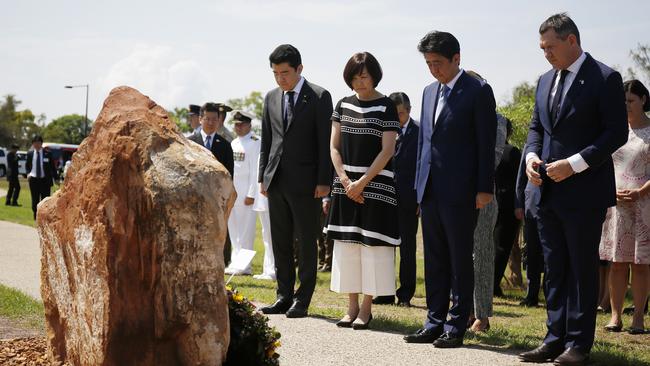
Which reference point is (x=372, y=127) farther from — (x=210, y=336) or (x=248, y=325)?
(x=210, y=336)

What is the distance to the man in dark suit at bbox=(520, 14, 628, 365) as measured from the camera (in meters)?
5.89

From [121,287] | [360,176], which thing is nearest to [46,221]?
[121,287]

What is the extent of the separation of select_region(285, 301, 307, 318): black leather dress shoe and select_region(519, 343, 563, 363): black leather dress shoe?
251 centimetres

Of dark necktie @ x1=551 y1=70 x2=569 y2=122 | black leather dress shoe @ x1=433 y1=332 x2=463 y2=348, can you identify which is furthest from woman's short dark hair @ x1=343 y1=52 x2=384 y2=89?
black leather dress shoe @ x1=433 y1=332 x2=463 y2=348

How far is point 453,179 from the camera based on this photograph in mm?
6645

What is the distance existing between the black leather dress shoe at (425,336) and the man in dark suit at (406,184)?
10.9ft

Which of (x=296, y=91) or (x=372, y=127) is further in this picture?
(x=296, y=91)

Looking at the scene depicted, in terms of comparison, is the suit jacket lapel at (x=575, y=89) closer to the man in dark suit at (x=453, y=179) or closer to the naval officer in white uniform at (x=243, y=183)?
the man in dark suit at (x=453, y=179)

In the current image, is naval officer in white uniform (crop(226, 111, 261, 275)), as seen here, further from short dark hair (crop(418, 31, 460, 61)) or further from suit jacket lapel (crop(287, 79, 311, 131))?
short dark hair (crop(418, 31, 460, 61))

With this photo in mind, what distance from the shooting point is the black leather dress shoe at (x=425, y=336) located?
→ 666 cm

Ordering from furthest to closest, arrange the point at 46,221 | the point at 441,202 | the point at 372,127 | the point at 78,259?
the point at 372,127 → the point at 441,202 → the point at 46,221 → the point at 78,259

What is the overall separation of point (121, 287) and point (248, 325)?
903 millimetres

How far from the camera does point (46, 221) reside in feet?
17.3

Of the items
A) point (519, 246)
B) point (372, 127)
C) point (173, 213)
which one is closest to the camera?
point (173, 213)
